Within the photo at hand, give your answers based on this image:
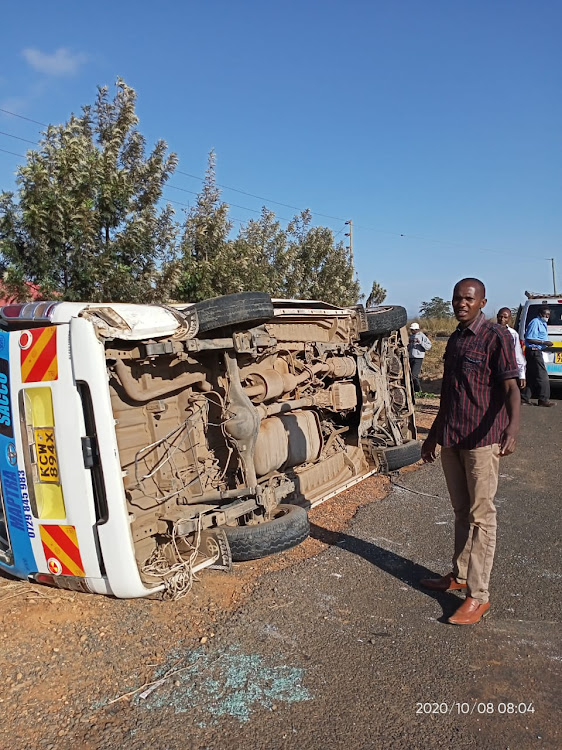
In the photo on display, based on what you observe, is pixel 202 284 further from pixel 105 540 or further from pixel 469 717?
pixel 469 717

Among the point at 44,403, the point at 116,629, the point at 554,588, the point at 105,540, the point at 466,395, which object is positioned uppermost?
the point at 44,403

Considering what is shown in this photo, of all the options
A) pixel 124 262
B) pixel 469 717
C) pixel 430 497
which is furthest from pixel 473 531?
pixel 124 262

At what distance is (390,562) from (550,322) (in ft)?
34.9

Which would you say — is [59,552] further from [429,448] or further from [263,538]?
[429,448]

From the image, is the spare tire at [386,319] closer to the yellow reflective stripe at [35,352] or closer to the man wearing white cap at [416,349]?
the yellow reflective stripe at [35,352]

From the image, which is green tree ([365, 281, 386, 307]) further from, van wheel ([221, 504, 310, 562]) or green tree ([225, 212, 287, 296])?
van wheel ([221, 504, 310, 562])

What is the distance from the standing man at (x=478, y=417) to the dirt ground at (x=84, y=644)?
4.67ft

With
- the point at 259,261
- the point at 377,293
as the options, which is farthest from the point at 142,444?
the point at 377,293

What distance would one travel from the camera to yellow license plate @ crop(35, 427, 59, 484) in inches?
140

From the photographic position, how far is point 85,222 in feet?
27.1

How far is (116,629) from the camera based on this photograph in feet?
11.3

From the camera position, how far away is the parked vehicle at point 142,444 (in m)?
3.47

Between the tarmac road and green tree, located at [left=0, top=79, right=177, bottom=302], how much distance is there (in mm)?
5856

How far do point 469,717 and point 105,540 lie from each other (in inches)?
82.9
